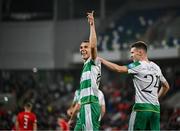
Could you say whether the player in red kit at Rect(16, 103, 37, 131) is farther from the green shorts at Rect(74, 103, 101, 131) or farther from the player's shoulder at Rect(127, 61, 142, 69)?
the player's shoulder at Rect(127, 61, 142, 69)

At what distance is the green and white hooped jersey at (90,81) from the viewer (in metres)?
7.61

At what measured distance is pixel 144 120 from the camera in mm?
7355

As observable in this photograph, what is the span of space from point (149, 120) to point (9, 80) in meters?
21.3

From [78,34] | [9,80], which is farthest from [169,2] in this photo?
[9,80]

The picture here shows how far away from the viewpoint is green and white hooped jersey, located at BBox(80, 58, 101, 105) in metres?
7.61

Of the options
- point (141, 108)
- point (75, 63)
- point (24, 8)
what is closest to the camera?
point (141, 108)

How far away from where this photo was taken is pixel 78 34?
94.7 feet

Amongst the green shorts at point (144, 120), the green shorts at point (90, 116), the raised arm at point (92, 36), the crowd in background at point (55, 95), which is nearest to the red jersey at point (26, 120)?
the crowd in background at point (55, 95)

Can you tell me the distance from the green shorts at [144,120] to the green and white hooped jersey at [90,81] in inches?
25.7

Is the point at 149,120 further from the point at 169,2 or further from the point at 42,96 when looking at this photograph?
the point at 169,2

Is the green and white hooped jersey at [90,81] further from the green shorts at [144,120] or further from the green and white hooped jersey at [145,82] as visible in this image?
the green shorts at [144,120]

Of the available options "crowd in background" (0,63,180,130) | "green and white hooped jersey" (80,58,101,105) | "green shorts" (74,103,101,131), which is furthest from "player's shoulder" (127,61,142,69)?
"crowd in background" (0,63,180,130)

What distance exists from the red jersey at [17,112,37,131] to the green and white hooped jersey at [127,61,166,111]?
618 cm

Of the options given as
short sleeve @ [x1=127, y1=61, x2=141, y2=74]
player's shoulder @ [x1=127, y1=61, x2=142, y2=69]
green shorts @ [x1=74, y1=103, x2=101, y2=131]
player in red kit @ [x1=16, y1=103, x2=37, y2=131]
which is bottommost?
player in red kit @ [x1=16, y1=103, x2=37, y2=131]
